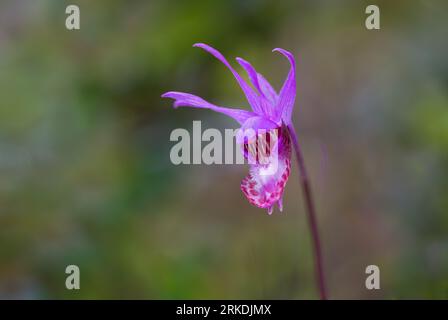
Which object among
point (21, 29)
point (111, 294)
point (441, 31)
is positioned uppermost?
point (21, 29)

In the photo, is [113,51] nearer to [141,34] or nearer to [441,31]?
[141,34]

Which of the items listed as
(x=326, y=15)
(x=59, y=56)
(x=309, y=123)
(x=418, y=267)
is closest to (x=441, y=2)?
(x=326, y=15)

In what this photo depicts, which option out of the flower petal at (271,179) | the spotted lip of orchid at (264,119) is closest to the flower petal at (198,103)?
the spotted lip of orchid at (264,119)

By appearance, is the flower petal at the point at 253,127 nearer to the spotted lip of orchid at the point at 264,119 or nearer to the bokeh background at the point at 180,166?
the spotted lip of orchid at the point at 264,119

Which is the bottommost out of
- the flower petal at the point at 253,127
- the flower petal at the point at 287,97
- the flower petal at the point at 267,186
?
the flower petal at the point at 267,186

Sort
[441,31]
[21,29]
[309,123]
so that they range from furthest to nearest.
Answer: [309,123] → [21,29] → [441,31]
